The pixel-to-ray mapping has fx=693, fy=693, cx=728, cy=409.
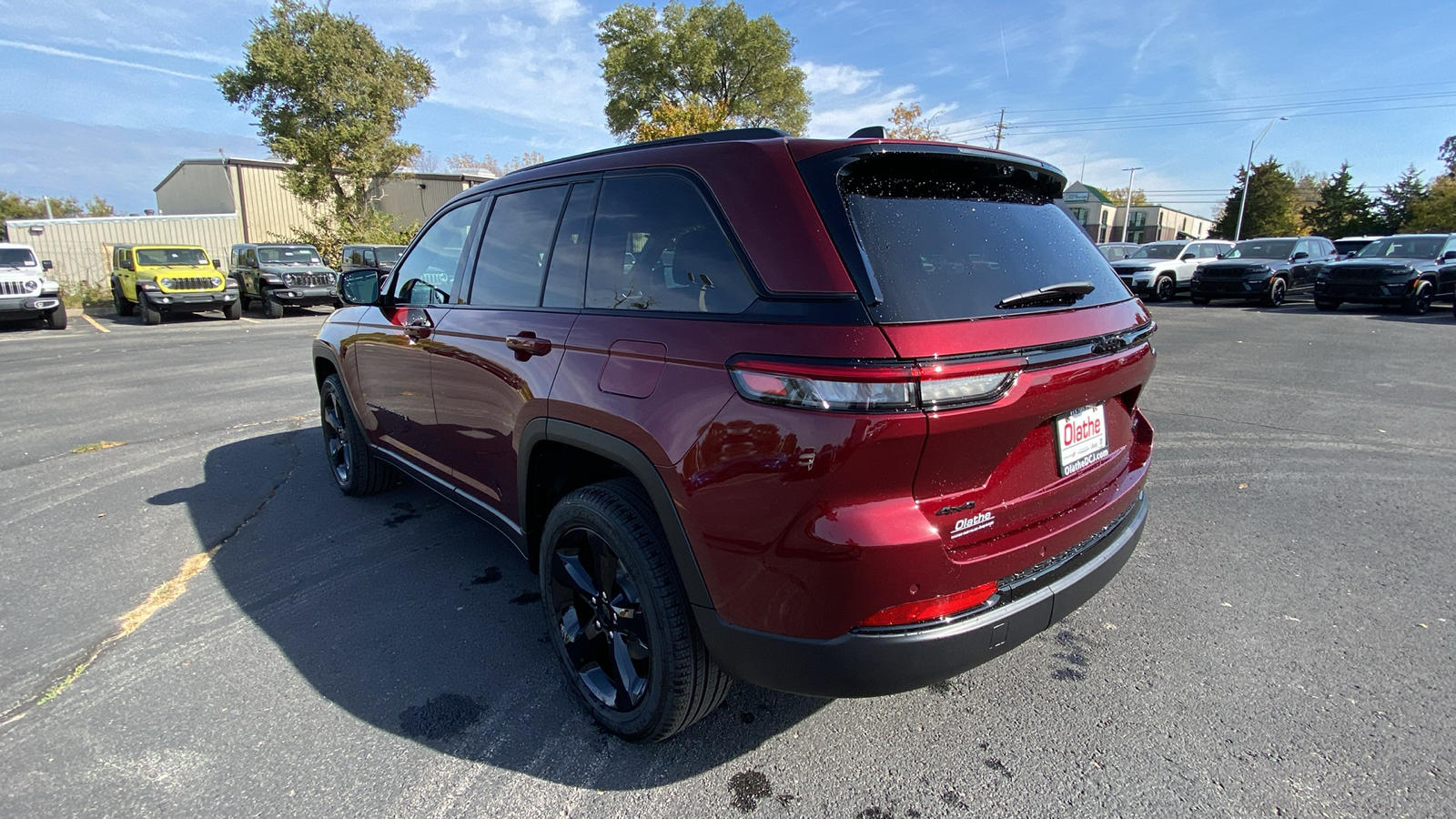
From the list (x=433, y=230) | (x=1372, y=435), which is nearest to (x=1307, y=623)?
(x=1372, y=435)

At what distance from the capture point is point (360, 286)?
390 centimetres

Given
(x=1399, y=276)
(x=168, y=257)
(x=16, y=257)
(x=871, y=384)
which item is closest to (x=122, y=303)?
(x=168, y=257)

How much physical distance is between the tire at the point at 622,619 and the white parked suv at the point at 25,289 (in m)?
17.7

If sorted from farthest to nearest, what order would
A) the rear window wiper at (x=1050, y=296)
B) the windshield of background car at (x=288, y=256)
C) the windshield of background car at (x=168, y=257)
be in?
the windshield of background car at (x=288, y=256), the windshield of background car at (x=168, y=257), the rear window wiper at (x=1050, y=296)

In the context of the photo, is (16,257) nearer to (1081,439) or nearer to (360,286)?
(360,286)

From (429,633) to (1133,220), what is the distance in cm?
9775

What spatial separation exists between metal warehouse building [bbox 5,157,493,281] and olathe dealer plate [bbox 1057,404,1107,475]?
20843 mm

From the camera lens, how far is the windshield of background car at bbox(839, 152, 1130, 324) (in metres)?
1.76

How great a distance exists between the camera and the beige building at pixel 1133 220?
64.1 meters

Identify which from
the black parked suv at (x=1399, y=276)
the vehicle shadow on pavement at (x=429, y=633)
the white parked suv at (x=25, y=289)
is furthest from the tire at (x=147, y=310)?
the black parked suv at (x=1399, y=276)

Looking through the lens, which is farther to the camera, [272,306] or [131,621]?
[272,306]

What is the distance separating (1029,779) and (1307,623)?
1721 mm

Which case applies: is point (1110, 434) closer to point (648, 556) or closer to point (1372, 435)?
point (648, 556)

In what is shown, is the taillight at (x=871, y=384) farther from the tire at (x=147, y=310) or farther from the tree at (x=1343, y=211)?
the tree at (x=1343, y=211)
